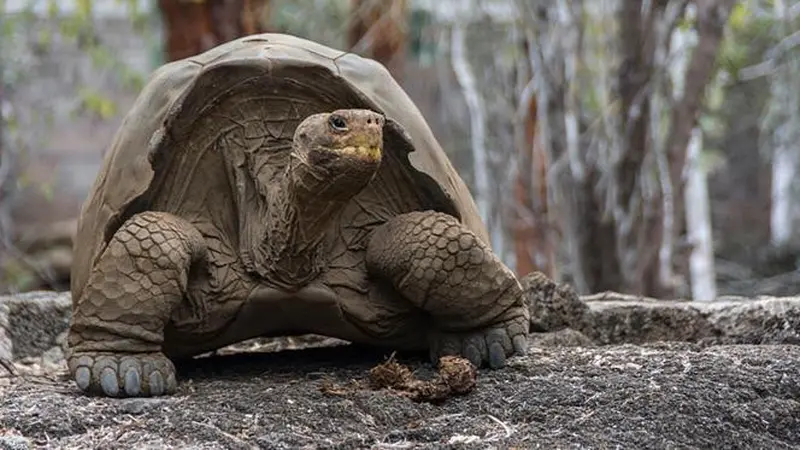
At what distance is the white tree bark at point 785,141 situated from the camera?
34.6 feet

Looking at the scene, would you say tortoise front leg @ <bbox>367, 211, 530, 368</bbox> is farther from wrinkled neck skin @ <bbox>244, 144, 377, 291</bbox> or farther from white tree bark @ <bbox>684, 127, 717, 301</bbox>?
white tree bark @ <bbox>684, 127, 717, 301</bbox>

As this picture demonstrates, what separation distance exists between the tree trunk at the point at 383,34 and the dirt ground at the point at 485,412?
498 cm

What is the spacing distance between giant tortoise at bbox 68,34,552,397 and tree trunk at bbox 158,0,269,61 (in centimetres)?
355

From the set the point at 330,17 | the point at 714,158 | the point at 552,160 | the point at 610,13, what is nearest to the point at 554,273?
the point at 552,160

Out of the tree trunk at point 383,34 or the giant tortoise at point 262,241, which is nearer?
the giant tortoise at point 262,241

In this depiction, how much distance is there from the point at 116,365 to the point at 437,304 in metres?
0.75

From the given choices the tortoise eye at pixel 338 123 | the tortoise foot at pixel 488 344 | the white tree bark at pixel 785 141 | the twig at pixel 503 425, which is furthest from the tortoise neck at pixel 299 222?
the white tree bark at pixel 785 141

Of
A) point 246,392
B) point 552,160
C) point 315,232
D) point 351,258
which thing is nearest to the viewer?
point 246,392

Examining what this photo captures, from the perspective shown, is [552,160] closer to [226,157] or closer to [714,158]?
[226,157]

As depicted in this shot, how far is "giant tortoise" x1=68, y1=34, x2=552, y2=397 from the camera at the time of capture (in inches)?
111

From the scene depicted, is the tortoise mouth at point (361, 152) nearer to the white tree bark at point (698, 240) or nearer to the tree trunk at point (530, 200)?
the tree trunk at point (530, 200)

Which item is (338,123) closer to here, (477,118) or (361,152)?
(361,152)

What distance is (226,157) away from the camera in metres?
3.02

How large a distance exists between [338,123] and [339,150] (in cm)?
→ 5
